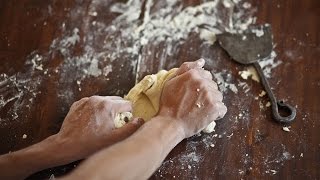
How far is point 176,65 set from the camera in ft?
4.52

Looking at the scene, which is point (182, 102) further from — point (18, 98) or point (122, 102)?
point (18, 98)

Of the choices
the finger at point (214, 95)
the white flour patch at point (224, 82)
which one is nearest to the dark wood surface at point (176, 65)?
the white flour patch at point (224, 82)

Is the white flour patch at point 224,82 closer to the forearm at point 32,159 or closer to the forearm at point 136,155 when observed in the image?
the forearm at point 136,155

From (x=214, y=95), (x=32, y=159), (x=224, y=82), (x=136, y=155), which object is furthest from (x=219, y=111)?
(x=32, y=159)

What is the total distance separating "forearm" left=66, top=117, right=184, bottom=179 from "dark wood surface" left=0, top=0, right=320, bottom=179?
143 mm

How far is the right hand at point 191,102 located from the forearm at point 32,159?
0.27 m

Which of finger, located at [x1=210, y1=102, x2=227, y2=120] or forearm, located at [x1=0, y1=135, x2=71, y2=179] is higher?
forearm, located at [x1=0, y1=135, x2=71, y2=179]

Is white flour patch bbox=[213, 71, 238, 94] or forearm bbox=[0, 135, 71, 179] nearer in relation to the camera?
forearm bbox=[0, 135, 71, 179]

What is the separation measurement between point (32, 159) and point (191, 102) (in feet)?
1.36

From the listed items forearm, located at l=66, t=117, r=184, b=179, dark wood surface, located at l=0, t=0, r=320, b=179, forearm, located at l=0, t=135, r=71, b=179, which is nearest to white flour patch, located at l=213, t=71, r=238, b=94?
dark wood surface, located at l=0, t=0, r=320, b=179

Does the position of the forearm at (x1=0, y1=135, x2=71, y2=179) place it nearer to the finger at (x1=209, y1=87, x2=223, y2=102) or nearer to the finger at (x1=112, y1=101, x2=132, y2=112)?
the finger at (x1=112, y1=101, x2=132, y2=112)

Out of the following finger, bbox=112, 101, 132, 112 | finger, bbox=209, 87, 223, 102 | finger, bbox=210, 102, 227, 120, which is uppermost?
finger, bbox=112, 101, 132, 112

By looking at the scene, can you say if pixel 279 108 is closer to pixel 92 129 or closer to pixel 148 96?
pixel 148 96

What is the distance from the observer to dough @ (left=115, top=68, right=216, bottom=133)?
1.21 meters
